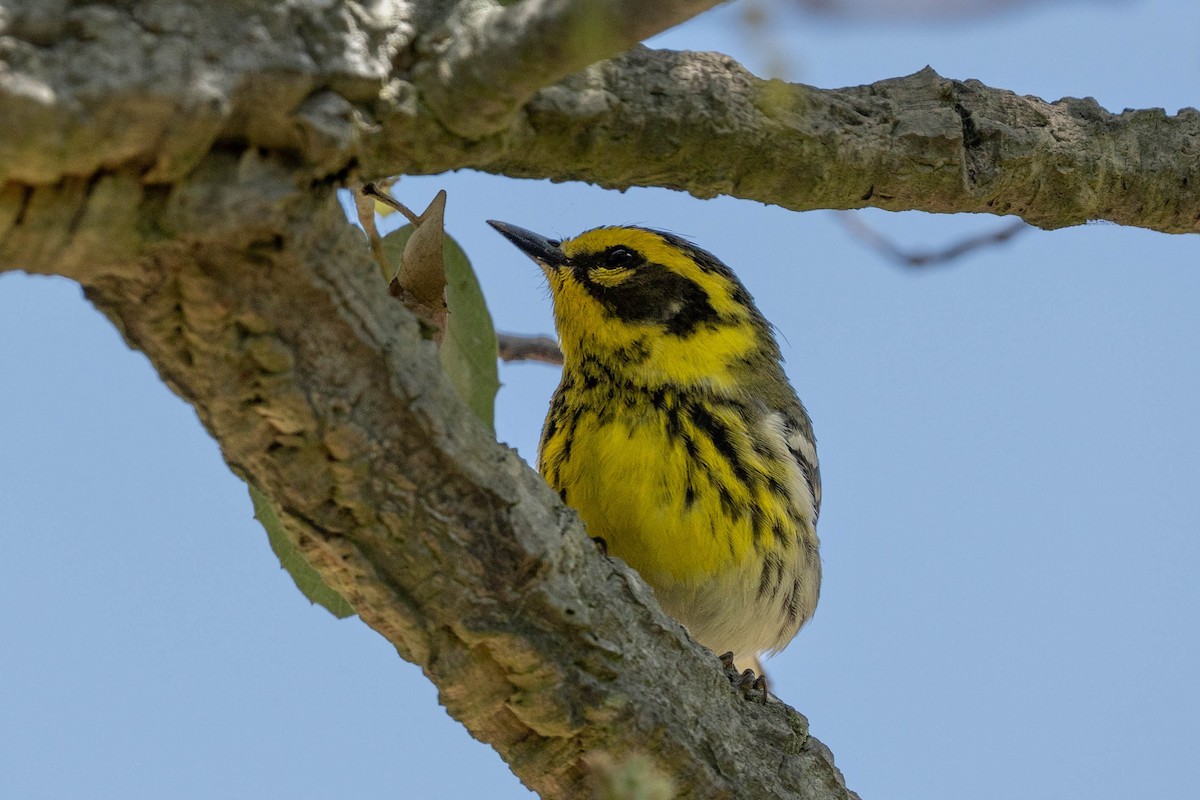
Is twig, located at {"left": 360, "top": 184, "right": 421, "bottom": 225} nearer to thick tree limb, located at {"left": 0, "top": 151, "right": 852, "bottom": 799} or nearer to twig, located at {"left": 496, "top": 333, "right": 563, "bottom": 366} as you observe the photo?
thick tree limb, located at {"left": 0, "top": 151, "right": 852, "bottom": 799}

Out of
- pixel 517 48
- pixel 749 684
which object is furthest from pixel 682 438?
pixel 517 48

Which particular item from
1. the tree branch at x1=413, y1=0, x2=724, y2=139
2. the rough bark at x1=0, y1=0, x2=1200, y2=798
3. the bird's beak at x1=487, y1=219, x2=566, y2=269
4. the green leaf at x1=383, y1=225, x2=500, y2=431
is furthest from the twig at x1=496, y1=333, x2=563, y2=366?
the tree branch at x1=413, y1=0, x2=724, y2=139

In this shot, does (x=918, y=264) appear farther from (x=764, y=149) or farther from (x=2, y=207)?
(x=2, y=207)

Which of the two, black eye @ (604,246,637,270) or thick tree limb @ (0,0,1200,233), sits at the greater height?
black eye @ (604,246,637,270)

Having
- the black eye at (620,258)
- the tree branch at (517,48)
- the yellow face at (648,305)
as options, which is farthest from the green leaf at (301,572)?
the black eye at (620,258)

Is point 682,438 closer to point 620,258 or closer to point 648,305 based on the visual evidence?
point 648,305

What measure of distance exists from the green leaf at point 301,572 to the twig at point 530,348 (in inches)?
92.3

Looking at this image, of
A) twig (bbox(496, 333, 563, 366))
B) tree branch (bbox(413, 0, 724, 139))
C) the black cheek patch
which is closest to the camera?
tree branch (bbox(413, 0, 724, 139))

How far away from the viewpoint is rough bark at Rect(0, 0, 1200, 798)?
2006 mm

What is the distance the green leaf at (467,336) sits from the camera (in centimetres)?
359

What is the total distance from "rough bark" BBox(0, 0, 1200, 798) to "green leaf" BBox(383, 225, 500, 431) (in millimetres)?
687

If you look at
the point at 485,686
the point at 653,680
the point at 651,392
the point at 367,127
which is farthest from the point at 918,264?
the point at 367,127

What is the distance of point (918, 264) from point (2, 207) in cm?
349

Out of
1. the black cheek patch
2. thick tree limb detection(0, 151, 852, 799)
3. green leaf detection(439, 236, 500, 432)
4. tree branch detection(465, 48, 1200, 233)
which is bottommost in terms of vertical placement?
thick tree limb detection(0, 151, 852, 799)
